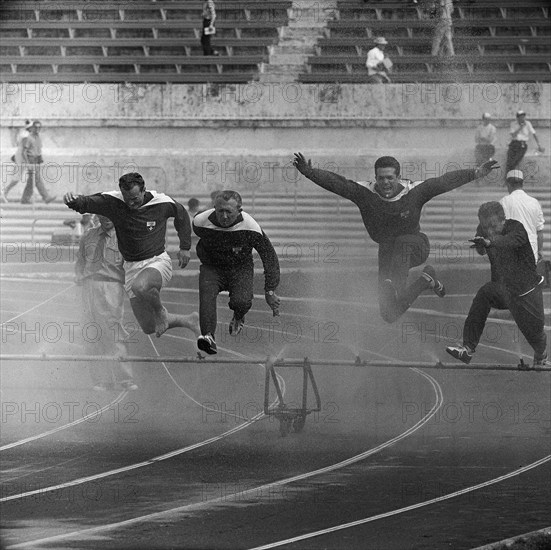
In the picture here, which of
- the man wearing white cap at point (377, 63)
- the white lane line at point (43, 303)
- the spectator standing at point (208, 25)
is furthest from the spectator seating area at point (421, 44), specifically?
the white lane line at point (43, 303)

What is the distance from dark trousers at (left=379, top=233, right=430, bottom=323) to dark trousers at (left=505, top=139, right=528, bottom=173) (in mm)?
13961

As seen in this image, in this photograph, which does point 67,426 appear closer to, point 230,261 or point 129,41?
point 230,261

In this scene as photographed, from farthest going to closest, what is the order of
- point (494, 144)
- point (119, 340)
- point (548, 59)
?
point (548, 59), point (494, 144), point (119, 340)

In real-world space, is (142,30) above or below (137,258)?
above

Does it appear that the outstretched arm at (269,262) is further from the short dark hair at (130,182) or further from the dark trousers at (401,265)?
the short dark hair at (130,182)

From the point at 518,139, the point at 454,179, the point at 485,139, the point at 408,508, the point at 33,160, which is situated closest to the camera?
the point at 408,508

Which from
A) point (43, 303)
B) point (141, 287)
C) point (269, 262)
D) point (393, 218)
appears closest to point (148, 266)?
point (141, 287)

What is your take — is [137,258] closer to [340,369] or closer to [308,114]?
[340,369]

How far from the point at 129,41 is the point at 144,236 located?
17.8 m

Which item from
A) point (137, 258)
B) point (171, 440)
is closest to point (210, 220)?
point (137, 258)

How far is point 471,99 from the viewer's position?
26.7 metres

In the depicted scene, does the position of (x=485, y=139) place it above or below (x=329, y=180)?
above

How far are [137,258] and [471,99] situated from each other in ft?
51.7

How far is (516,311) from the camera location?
12102mm
